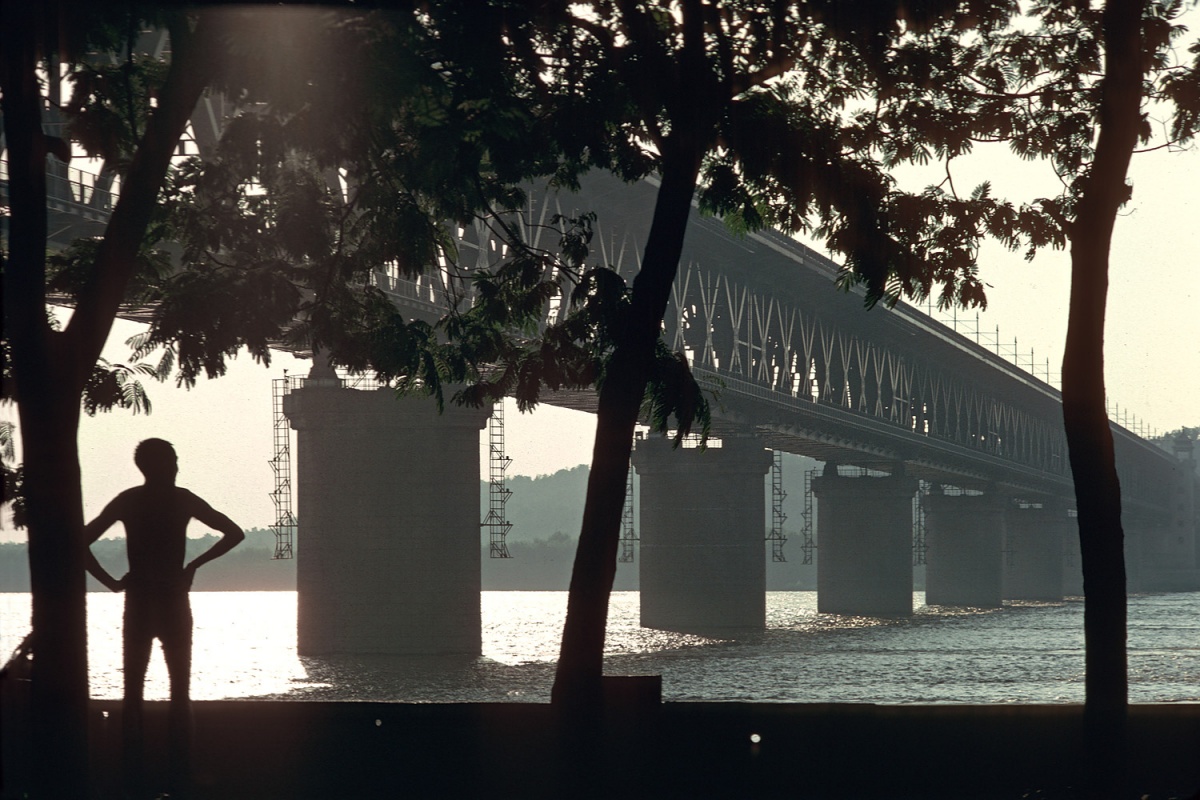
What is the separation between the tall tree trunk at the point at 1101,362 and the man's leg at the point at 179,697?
5385mm

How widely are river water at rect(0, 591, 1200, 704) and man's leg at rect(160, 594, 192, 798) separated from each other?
20.9 metres

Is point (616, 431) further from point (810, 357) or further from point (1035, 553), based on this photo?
point (1035, 553)

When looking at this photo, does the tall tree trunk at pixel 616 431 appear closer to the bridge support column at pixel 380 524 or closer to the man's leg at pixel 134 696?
the man's leg at pixel 134 696

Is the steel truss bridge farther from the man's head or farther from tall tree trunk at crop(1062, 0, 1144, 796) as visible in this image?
the man's head

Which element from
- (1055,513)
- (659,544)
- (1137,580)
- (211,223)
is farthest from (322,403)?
(1137,580)

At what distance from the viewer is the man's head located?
7.82 m

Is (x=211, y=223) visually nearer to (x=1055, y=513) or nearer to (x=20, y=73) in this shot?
(x=20, y=73)

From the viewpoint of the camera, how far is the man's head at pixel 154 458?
308 inches

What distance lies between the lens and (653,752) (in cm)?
940

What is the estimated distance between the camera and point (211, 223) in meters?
12.7

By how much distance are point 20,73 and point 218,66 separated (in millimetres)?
1387

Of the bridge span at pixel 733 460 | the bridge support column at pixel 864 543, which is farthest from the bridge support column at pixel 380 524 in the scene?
the bridge support column at pixel 864 543

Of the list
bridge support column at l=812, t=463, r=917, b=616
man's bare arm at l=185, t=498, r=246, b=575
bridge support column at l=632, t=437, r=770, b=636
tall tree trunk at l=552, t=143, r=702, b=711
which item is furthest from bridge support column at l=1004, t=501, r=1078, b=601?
man's bare arm at l=185, t=498, r=246, b=575

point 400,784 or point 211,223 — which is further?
point 211,223
